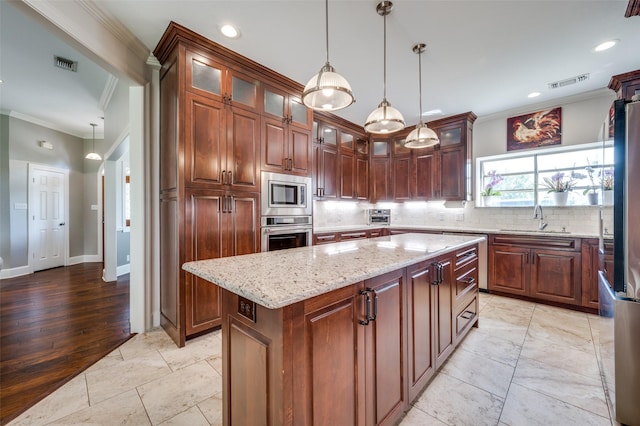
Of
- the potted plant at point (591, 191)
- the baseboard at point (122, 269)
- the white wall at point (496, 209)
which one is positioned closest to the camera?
the potted plant at point (591, 191)

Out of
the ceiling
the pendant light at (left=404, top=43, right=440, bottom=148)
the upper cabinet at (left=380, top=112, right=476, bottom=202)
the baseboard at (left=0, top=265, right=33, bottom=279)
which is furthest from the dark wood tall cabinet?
the baseboard at (left=0, top=265, right=33, bottom=279)

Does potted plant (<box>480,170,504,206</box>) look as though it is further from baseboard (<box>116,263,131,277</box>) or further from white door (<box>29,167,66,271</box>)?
white door (<box>29,167,66,271</box>)

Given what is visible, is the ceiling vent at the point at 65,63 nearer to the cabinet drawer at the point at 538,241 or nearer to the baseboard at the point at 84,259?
the baseboard at the point at 84,259

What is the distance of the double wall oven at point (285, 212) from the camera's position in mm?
2895

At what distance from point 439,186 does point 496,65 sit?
2024mm

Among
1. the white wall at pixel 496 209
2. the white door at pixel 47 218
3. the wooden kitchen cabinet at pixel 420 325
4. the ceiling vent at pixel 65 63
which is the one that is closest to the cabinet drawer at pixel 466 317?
the wooden kitchen cabinet at pixel 420 325

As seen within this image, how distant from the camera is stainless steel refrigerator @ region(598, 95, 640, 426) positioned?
1469mm

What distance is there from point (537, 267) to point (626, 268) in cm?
222

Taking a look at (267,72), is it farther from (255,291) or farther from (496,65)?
(255,291)

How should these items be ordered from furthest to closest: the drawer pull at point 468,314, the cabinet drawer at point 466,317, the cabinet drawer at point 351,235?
the cabinet drawer at point 351,235 → the drawer pull at point 468,314 → the cabinet drawer at point 466,317

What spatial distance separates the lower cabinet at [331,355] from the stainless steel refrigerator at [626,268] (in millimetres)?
1124

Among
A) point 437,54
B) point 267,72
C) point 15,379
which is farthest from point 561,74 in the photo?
point 15,379

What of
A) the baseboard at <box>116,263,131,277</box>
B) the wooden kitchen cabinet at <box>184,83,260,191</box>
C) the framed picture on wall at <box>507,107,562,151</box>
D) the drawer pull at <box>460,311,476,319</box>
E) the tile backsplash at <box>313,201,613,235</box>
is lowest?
the baseboard at <box>116,263,131,277</box>

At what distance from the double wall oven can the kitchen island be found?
140 centimetres
